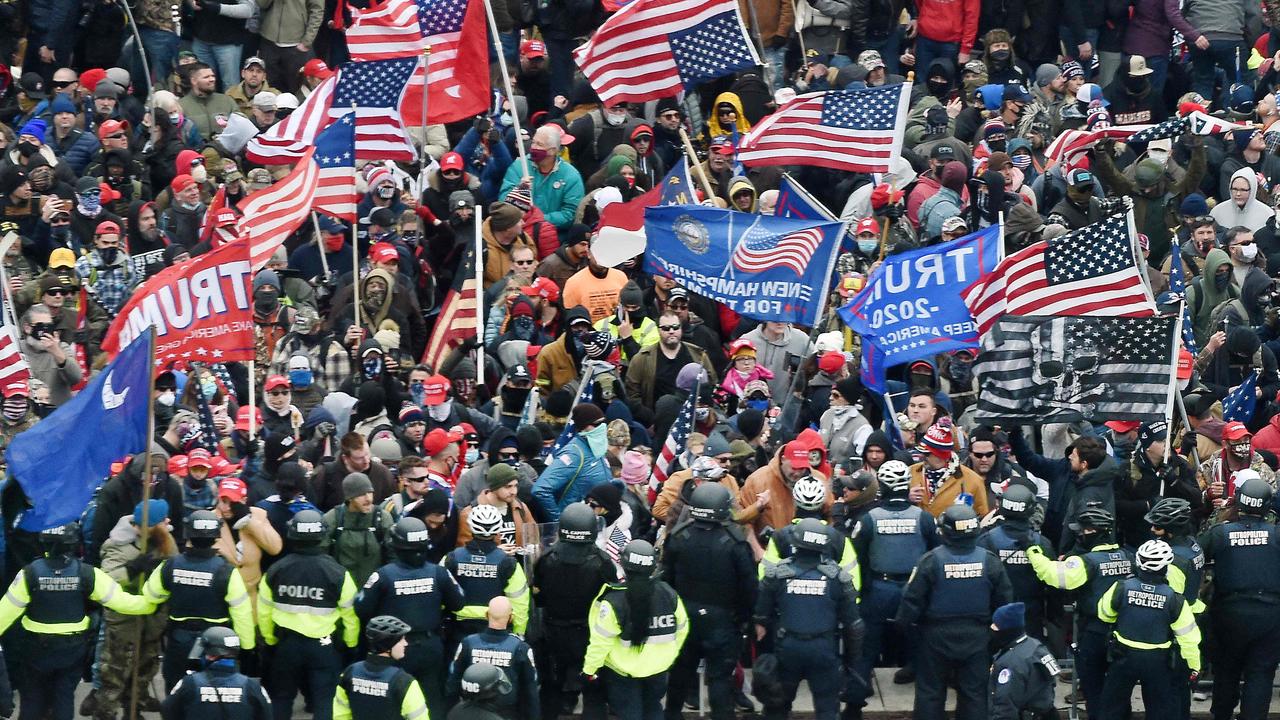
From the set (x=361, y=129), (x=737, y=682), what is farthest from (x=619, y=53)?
(x=737, y=682)

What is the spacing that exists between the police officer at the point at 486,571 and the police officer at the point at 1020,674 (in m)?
3.36

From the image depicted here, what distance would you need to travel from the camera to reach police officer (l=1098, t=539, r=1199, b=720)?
19891mm

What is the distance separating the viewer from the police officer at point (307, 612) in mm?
19609

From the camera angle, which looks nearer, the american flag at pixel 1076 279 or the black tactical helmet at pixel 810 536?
the black tactical helmet at pixel 810 536

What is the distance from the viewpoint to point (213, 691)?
60.7 ft

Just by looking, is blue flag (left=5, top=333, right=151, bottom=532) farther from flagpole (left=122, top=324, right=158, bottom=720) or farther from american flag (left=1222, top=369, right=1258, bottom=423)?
american flag (left=1222, top=369, right=1258, bottom=423)

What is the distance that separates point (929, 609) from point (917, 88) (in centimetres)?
1127

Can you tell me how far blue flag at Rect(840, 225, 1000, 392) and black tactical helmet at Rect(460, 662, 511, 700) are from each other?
18.2 feet

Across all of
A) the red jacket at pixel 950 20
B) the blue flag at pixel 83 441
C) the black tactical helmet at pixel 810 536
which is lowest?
the red jacket at pixel 950 20

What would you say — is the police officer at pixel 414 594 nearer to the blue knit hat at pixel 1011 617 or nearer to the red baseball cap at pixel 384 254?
the blue knit hat at pixel 1011 617

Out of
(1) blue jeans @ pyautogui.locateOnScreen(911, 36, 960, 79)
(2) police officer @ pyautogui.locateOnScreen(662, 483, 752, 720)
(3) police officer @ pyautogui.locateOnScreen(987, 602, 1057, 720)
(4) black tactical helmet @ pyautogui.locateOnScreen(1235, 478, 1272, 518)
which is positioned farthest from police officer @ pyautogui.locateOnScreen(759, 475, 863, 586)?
(1) blue jeans @ pyautogui.locateOnScreen(911, 36, 960, 79)

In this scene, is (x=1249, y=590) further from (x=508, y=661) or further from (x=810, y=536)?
(x=508, y=661)

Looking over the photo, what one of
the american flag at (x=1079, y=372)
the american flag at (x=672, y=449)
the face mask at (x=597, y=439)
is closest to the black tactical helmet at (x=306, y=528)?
the face mask at (x=597, y=439)

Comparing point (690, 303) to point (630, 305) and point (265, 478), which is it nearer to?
point (630, 305)
